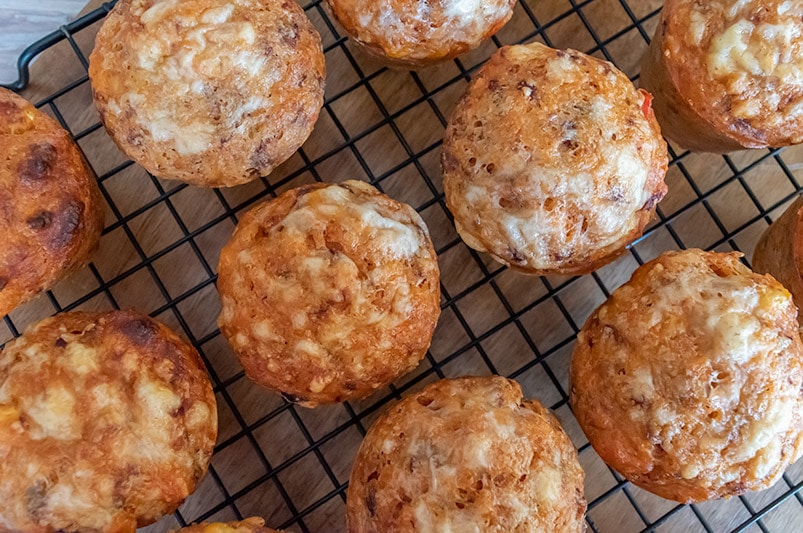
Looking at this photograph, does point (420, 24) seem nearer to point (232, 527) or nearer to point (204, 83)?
point (204, 83)

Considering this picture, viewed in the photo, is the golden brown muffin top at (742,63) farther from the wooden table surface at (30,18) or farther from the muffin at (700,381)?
the wooden table surface at (30,18)

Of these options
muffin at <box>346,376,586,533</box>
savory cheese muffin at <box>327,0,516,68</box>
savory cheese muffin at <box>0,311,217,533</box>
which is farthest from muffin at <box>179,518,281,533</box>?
savory cheese muffin at <box>327,0,516,68</box>

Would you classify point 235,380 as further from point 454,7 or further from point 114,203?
point 454,7

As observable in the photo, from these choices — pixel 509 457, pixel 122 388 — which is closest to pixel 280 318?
pixel 122 388

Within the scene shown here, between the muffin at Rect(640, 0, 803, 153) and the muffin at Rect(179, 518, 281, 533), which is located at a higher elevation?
the muffin at Rect(640, 0, 803, 153)

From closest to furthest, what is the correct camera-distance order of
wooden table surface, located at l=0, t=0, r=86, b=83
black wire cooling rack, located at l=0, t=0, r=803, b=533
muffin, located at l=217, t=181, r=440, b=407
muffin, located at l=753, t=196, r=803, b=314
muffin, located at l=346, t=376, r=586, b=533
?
muffin, located at l=346, t=376, r=586, b=533
muffin, located at l=217, t=181, r=440, b=407
muffin, located at l=753, t=196, r=803, b=314
black wire cooling rack, located at l=0, t=0, r=803, b=533
wooden table surface, located at l=0, t=0, r=86, b=83

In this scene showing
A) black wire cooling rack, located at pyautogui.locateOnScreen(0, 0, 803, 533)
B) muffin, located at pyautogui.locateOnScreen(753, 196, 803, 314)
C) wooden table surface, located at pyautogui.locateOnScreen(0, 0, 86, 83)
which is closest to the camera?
muffin, located at pyautogui.locateOnScreen(753, 196, 803, 314)

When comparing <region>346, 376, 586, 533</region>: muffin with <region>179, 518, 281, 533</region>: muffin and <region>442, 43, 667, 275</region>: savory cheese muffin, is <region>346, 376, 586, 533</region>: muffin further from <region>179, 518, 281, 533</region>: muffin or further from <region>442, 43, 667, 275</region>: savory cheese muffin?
<region>442, 43, 667, 275</region>: savory cheese muffin
